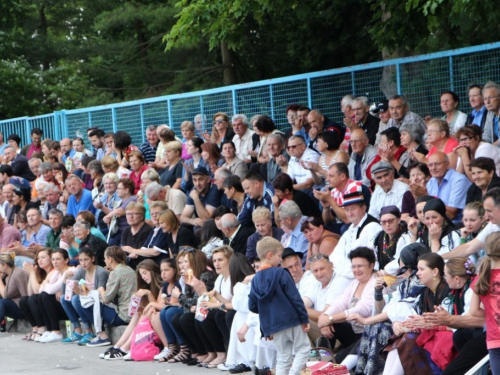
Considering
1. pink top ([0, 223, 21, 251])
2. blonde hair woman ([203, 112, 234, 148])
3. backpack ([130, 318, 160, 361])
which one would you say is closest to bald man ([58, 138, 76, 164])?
pink top ([0, 223, 21, 251])

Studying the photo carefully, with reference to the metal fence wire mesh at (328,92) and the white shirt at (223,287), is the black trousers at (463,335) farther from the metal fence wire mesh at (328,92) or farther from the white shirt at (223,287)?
the metal fence wire mesh at (328,92)

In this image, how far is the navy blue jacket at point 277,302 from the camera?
29.2 feet

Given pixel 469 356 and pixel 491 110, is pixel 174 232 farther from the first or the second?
pixel 469 356

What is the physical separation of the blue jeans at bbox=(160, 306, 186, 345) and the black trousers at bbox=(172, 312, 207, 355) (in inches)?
5.3

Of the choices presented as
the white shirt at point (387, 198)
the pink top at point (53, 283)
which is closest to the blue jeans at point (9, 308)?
the pink top at point (53, 283)

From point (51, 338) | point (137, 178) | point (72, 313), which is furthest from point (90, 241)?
point (137, 178)

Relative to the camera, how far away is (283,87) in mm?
15281

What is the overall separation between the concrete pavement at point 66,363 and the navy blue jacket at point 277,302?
1774 mm

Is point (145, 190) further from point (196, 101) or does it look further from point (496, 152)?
point (496, 152)

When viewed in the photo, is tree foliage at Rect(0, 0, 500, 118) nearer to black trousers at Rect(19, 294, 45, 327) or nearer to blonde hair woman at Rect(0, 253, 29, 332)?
blonde hair woman at Rect(0, 253, 29, 332)

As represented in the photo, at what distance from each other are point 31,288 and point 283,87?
5.02 m

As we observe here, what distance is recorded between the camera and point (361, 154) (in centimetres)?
1191

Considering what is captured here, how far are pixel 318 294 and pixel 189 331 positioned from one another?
1.79 m

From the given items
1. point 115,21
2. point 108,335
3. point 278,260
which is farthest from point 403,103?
point 115,21
